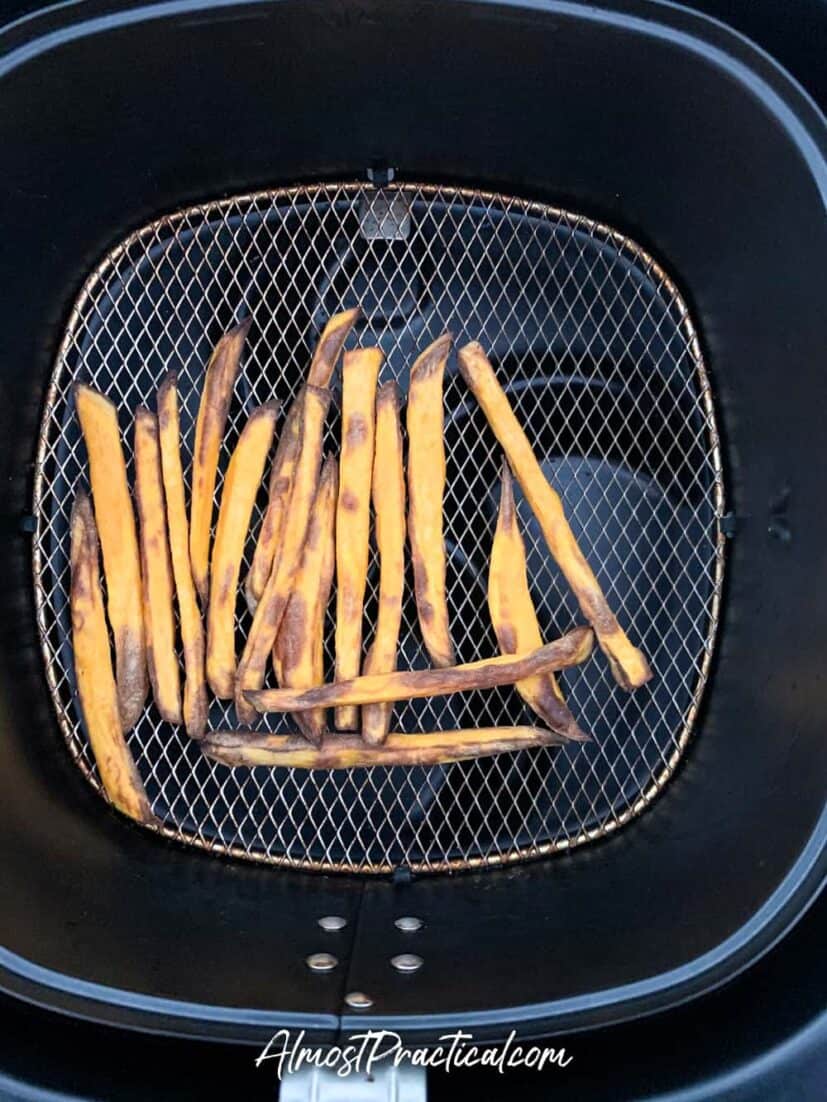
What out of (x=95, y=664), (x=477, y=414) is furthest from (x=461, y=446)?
(x=95, y=664)

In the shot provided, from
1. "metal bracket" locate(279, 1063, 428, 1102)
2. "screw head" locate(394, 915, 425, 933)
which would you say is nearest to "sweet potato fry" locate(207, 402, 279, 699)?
"screw head" locate(394, 915, 425, 933)

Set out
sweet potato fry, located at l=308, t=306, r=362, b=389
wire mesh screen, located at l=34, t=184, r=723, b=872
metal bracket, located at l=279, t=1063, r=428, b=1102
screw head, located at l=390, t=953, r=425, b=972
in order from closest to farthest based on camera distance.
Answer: metal bracket, located at l=279, t=1063, r=428, b=1102
screw head, located at l=390, t=953, r=425, b=972
sweet potato fry, located at l=308, t=306, r=362, b=389
wire mesh screen, located at l=34, t=184, r=723, b=872

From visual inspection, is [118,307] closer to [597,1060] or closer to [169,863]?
[169,863]

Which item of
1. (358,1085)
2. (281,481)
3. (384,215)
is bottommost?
(358,1085)

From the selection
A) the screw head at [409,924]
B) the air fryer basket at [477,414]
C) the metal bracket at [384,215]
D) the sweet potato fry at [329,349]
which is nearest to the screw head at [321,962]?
the air fryer basket at [477,414]

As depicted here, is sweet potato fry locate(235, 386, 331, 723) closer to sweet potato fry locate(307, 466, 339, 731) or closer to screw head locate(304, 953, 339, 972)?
sweet potato fry locate(307, 466, 339, 731)

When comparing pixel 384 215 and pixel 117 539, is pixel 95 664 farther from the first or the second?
pixel 384 215

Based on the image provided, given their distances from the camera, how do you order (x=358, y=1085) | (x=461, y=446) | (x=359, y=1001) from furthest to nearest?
1. (x=461, y=446)
2. (x=359, y=1001)
3. (x=358, y=1085)
